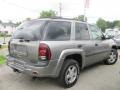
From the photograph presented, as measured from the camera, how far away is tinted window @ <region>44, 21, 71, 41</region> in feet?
12.8

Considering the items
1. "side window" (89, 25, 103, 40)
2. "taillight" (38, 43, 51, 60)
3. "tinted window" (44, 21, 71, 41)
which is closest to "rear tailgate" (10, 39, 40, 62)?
"taillight" (38, 43, 51, 60)

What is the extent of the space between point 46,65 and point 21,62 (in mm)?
775

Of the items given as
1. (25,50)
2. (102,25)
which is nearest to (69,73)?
(25,50)

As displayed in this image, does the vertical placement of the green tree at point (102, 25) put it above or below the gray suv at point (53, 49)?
above

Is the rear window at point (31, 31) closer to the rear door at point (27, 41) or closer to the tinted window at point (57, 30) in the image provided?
the rear door at point (27, 41)

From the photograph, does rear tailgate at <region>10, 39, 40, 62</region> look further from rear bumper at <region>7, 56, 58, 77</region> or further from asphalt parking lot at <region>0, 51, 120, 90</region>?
asphalt parking lot at <region>0, 51, 120, 90</region>

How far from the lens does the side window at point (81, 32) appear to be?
466 centimetres

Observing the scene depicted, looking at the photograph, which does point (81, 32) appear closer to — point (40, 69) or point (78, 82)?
point (78, 82)

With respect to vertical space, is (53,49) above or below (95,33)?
below

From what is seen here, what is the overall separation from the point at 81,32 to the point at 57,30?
104 cm

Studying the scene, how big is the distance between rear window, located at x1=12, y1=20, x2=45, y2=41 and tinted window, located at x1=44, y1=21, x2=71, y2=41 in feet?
0.57

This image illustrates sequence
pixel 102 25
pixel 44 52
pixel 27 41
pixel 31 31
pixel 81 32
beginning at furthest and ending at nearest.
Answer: pixel 102 25, pixel 81 32, pixel 31 31, pixel 27 41, pixel 44 52

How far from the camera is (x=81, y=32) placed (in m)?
4.86

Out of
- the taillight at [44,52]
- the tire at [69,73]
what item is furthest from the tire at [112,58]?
the taillight at [44,52]
